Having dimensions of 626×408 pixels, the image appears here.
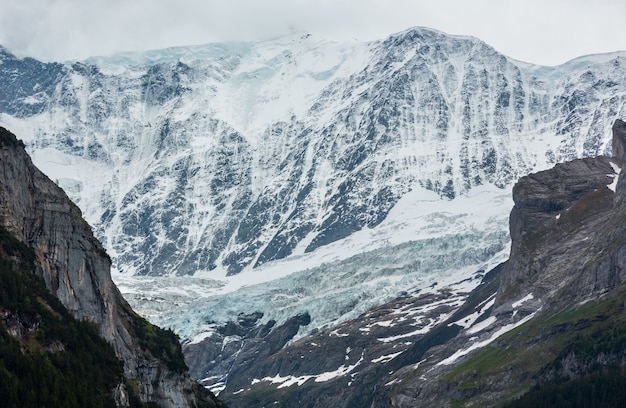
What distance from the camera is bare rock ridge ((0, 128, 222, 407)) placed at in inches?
4478

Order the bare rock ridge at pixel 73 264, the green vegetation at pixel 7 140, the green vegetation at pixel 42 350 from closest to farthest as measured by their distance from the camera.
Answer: the green vegetation at pixel 42 350
the bare rock ridge at pixel 73 264
the green vegetation at pixel 7 140

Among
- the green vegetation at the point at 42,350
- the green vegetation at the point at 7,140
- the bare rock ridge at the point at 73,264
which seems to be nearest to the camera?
the green vegetation at the point at 42,350

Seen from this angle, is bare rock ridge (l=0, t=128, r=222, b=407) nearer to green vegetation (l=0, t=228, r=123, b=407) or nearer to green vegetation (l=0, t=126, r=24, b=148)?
green vegetation (l=0, t=126, r=24, b=148)

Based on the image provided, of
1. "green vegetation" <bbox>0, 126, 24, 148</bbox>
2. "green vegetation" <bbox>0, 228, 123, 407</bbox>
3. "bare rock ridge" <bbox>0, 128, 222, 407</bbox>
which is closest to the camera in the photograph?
"green vegetation" <bbox>0, 228, 123, 407</bbox>

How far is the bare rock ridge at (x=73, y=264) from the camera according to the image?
11375cm

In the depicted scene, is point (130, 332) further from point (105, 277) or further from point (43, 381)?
point (43, 381)

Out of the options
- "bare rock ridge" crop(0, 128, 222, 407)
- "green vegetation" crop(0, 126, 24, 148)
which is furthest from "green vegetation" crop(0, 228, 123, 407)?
"green vegetation" crop(0, 126, 24, 148)

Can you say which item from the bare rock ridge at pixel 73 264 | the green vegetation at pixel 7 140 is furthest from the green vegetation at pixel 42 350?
the green vegetation at pixel 7 140

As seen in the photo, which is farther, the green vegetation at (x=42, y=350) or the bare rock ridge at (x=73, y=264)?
the bare rock ridge at (x=73, y=264)

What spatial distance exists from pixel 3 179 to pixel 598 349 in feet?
355

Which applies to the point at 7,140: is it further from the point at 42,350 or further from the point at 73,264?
the point at 42,350

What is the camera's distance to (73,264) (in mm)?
118125

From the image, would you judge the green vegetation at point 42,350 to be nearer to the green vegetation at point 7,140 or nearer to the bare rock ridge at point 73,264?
the bare rock ridge at point 73,264

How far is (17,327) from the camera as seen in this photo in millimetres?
97375
